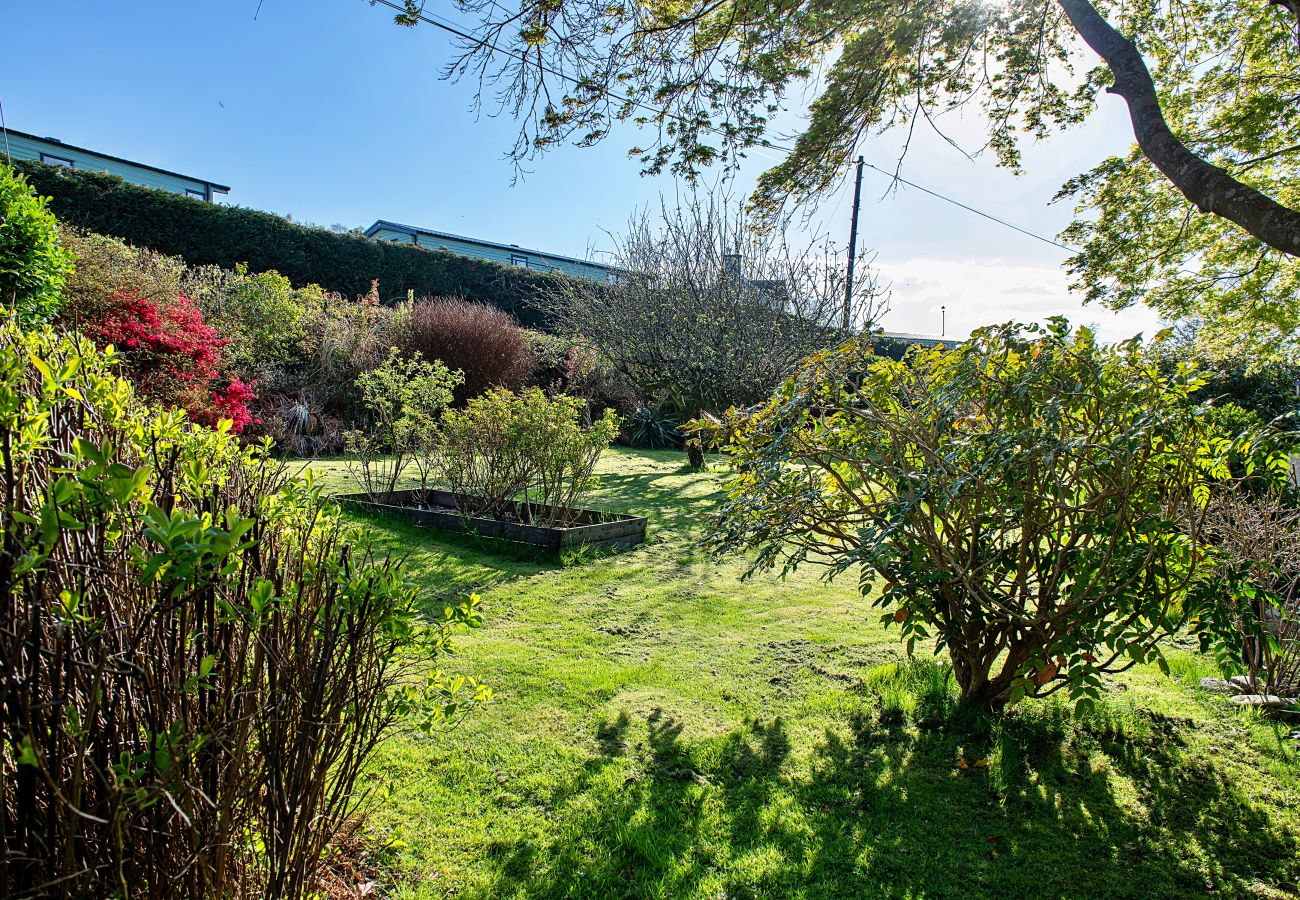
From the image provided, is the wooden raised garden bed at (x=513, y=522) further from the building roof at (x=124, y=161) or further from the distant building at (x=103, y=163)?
the building roof at (x=124, y=161)

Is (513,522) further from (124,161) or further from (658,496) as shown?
(124,161)

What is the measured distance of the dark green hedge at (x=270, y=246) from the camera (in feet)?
50.1

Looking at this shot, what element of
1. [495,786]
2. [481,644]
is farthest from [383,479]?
[495,786]

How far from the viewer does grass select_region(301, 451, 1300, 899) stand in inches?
94.5

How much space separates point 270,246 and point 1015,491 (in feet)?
66.3

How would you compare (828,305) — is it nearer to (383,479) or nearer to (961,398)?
(383,479)

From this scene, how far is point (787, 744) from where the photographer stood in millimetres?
3391

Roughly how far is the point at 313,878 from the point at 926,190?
2051 cm

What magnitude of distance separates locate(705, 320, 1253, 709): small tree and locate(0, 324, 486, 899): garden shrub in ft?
6.30

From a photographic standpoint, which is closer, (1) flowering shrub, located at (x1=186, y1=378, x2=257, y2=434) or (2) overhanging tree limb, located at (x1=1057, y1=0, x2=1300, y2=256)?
(2) overhanging tree limb, located at (x1=1057, y1=0, x2=1300, y2=256)

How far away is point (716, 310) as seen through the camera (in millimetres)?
13141

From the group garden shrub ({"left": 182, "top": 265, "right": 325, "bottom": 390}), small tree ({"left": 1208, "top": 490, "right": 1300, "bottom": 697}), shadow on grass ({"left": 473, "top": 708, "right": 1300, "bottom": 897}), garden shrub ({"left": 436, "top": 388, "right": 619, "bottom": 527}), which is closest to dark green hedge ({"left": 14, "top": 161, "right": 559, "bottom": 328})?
garden shrub ({"left": 182, "top": 265, "right": 325, "bottom": 390})

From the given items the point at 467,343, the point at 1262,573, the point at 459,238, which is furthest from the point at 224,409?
the point at 459,238

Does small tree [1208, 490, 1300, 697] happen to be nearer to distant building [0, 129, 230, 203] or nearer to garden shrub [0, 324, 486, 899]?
garden shrub [0, 324, 486, 899]
